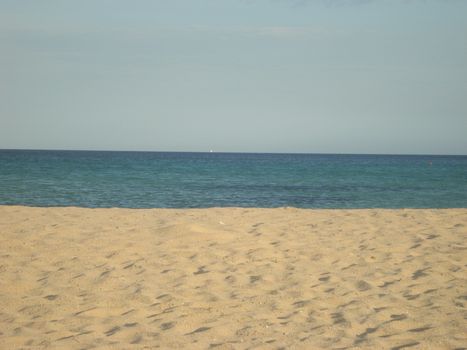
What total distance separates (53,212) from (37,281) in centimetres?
491

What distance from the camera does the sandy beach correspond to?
4.61 metres

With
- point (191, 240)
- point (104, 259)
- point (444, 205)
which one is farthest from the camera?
point (444, 205)

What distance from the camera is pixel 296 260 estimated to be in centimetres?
702

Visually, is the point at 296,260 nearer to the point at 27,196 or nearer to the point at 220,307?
the point at 220,307

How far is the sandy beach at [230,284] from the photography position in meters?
4.61

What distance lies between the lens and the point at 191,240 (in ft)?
26.0

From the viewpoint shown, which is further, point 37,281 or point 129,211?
point 129,211

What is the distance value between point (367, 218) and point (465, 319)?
5.53m

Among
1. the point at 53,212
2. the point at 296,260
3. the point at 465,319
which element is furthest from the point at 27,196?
the point at 465,319

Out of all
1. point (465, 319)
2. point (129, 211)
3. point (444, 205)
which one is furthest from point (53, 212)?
point (444, 205)

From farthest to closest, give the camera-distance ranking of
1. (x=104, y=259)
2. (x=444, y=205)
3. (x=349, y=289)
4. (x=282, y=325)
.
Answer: (x=444, y=205)
(x=104, y=259)
(x=349, y=289)
(x=282, y=325)

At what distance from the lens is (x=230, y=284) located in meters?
6.04

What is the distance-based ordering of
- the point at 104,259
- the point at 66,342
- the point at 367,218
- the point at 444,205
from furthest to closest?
the point at 444,205, the point at 367,218, the point at 104,259, the point at 66,342

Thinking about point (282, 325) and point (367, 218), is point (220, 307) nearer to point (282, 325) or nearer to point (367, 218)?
point (282, 325)
